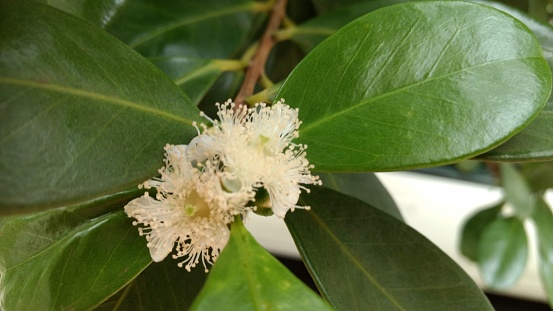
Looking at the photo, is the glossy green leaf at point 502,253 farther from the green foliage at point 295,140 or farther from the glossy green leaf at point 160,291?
the glossy green leaf at point 160,291

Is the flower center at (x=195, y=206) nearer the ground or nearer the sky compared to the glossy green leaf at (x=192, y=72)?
nearer the ground

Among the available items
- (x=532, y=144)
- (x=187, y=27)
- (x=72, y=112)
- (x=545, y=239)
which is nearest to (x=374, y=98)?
(x=532, y=144)

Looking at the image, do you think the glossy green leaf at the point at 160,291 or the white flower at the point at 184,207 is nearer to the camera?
the white flower at the point at 184,207

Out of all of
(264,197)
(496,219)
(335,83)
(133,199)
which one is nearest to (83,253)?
(133,199)

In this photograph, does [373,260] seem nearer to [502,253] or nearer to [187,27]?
[187,27]

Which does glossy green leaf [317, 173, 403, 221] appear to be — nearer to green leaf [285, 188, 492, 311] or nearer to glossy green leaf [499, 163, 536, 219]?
green leaf [285, 188, 492, 311]

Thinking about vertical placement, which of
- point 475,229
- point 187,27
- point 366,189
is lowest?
point 366,189

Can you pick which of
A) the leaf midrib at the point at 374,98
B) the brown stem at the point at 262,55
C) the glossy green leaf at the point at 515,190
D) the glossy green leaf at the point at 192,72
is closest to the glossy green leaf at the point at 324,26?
the brown stem at the point at 262,55

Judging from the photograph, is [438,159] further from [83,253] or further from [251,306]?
[83,253]
